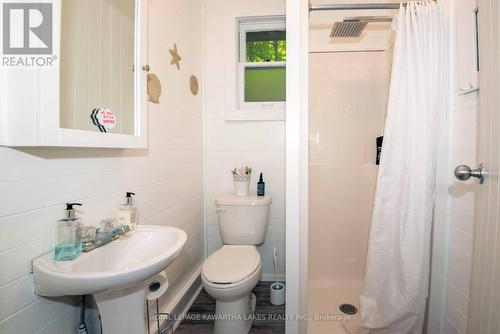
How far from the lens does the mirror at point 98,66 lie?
2.80 feet

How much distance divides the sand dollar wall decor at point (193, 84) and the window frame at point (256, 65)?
0.37m

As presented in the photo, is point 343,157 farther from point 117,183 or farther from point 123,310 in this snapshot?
point 123,310

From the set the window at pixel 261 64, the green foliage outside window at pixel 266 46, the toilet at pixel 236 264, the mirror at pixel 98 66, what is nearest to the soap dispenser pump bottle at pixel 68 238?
the mirror at pixel 98 66

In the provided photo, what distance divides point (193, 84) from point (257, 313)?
1.82m

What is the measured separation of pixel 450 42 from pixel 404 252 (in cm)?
104

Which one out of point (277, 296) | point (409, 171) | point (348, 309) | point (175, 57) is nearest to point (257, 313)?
point (277, 296)

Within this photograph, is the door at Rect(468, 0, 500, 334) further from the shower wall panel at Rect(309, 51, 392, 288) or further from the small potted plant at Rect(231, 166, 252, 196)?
the small potted plant at Rect(231, 166, 252, 196)

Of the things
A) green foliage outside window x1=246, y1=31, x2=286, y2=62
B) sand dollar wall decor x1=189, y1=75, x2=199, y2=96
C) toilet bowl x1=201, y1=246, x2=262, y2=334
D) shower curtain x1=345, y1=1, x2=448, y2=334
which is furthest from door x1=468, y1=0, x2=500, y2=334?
sand dollar wall decor x1=189, y1=75, x2=199, y2=96

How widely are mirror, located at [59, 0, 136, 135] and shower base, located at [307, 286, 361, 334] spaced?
1644mm

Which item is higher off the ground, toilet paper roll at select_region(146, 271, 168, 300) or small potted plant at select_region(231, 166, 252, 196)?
small potted plant at select_region(231, 166, 252, 196)

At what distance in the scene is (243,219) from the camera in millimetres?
1952

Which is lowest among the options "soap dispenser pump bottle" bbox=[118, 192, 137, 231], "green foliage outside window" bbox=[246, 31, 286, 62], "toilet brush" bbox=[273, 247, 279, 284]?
"toilet brush" bbox=[273, 247, 279, 284]

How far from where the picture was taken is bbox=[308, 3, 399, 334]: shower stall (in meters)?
2.00

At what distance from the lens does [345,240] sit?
2111 millimetres
